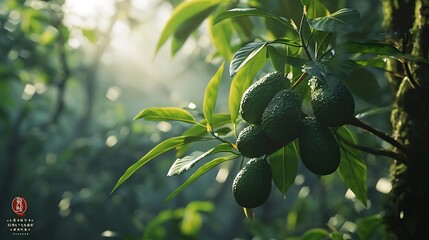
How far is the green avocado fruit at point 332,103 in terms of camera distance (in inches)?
22.5

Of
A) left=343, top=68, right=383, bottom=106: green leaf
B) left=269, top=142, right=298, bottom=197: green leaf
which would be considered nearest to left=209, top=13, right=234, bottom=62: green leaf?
left=343, top=68, right=383, bottom=106: green leaf

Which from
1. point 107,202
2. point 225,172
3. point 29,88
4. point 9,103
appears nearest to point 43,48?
point 29,88

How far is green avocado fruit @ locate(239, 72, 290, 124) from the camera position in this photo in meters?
0.62

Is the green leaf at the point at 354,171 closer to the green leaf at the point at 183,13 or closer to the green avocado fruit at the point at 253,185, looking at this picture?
the green avocado fruit at the point at 253,185

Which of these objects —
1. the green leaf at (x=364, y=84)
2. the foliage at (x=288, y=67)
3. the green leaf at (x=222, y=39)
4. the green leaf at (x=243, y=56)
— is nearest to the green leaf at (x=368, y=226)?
the foliage at (x=288, y=67)

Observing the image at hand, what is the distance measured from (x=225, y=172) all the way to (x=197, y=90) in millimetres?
2524

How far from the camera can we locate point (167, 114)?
0.75 m

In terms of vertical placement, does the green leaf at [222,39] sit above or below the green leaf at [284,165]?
above

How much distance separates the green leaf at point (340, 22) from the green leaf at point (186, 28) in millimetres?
423

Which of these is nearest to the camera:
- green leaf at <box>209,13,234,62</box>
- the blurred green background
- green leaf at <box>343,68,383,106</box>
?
green leaf at <box>343,68,383,106</box>

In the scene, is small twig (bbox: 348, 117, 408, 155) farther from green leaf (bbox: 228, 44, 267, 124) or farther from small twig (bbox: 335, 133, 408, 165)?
green leaf (bbox: 228, 44, 267, 124)

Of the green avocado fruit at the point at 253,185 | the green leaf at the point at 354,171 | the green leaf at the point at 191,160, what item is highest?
the green leaf at the point at 191,160

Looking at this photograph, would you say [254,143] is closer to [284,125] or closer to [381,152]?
[284,125]

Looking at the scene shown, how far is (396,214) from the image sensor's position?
79 centimetres
